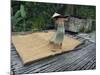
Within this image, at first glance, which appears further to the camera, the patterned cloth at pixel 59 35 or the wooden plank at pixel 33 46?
the patterned cloth at pixel 59 35

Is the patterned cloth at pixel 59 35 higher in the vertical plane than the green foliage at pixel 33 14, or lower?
lower

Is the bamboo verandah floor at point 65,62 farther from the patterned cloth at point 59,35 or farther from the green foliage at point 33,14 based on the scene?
the green foliage at point 33,14

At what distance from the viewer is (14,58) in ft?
6.71

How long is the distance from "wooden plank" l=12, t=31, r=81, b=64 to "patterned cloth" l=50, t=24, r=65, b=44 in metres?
0.05

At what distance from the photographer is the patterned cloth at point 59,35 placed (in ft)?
7.40

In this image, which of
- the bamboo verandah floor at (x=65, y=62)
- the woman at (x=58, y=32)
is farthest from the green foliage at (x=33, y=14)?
the bamboo verandah floor at (x=65, y=62)

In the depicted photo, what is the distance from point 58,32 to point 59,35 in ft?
0.13

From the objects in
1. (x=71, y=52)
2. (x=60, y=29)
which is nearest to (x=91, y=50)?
(x=71, y=52)

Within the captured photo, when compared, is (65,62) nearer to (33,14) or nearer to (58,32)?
(58,32)

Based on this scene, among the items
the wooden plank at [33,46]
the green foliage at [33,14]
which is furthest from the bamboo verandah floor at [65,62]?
the green foliage at [33,14]

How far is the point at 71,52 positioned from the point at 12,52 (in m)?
0.73

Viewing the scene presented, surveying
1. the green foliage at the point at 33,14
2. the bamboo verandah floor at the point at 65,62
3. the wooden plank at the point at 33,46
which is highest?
the green foliage at the point at 33,14

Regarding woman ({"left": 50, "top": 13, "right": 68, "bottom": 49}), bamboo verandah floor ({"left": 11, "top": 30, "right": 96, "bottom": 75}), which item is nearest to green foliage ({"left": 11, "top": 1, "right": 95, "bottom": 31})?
woman ({"left": 50, "top": 13, "right": 68, "bottom": 49})

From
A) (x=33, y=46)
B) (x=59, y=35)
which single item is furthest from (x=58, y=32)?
(x=33, y=46)
